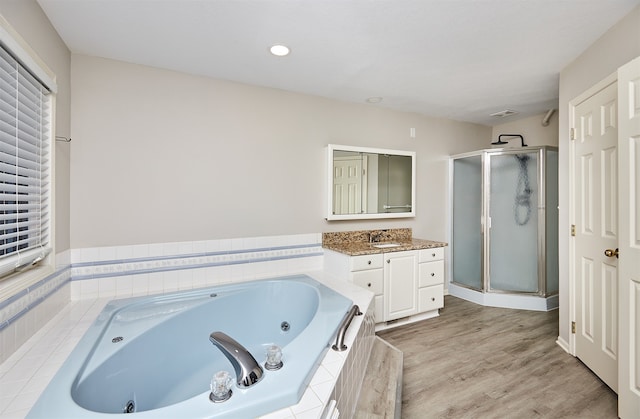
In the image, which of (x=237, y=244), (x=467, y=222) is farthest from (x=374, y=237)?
(x=237, y=244)

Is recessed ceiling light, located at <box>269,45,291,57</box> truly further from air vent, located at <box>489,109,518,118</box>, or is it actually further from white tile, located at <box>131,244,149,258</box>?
air vent, located at <box>489,109,518,118</box>

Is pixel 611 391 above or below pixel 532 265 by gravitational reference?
below

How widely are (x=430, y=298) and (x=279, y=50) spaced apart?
2648 mm

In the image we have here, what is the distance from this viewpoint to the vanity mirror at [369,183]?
2.93 metres

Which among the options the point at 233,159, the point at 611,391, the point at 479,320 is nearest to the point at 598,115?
the point at 611,391

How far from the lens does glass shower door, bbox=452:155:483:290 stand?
3.50 m

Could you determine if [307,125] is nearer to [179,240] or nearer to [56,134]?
[179,240]

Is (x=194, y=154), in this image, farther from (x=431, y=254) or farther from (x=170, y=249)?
(x=431, y=254)

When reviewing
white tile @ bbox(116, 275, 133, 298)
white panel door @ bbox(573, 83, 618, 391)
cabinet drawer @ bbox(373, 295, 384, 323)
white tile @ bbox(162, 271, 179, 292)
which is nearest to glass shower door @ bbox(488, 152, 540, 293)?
white panel door @ bbox(573, 83, 618, 391)

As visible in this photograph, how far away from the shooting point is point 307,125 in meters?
2.86

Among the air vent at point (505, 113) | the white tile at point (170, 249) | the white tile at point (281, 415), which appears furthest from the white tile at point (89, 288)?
the air vent at point (505, 113)

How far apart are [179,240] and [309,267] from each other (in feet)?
4.01

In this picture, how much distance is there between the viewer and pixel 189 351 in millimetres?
1872

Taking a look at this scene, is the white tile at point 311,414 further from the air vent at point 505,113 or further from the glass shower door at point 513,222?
the air vent at point 505,113
